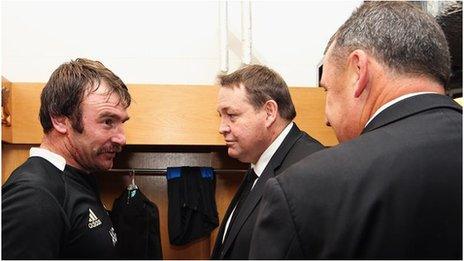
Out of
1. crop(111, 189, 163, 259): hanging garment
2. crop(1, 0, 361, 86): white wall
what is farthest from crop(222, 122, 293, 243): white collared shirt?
crop(1, 0, 361, 86): white wall

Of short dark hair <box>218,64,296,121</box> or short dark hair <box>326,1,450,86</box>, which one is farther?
short dark hair <box>218,64,296,121</box>

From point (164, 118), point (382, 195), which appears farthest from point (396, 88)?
point (164, 118)

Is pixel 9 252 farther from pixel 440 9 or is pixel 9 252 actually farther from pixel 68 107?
pixel 440 9

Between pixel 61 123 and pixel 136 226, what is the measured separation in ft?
3.06

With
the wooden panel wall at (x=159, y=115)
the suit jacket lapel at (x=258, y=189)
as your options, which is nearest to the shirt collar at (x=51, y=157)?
the suit jacket lapel at (x=258, y=189)

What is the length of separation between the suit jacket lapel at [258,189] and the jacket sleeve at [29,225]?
19.8 inches

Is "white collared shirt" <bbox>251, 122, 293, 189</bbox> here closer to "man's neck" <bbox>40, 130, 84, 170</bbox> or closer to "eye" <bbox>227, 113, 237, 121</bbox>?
"eye" <bbox>227, 113, 237, 121</bbox>

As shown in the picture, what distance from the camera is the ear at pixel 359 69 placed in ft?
2.57

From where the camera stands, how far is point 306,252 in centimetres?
65

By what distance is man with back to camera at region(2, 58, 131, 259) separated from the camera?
105 centimetres

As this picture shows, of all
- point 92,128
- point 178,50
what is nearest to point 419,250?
point 92,128

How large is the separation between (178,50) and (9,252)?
166 cm

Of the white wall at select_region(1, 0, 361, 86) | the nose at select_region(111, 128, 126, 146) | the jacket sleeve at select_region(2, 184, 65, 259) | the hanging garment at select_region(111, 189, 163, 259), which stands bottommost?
the hanging garment at select_region(111, 189, 163, 259)

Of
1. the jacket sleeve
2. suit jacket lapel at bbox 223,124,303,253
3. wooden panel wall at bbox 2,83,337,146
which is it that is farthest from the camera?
wooden panel wall at bbox 2,83,337,146
